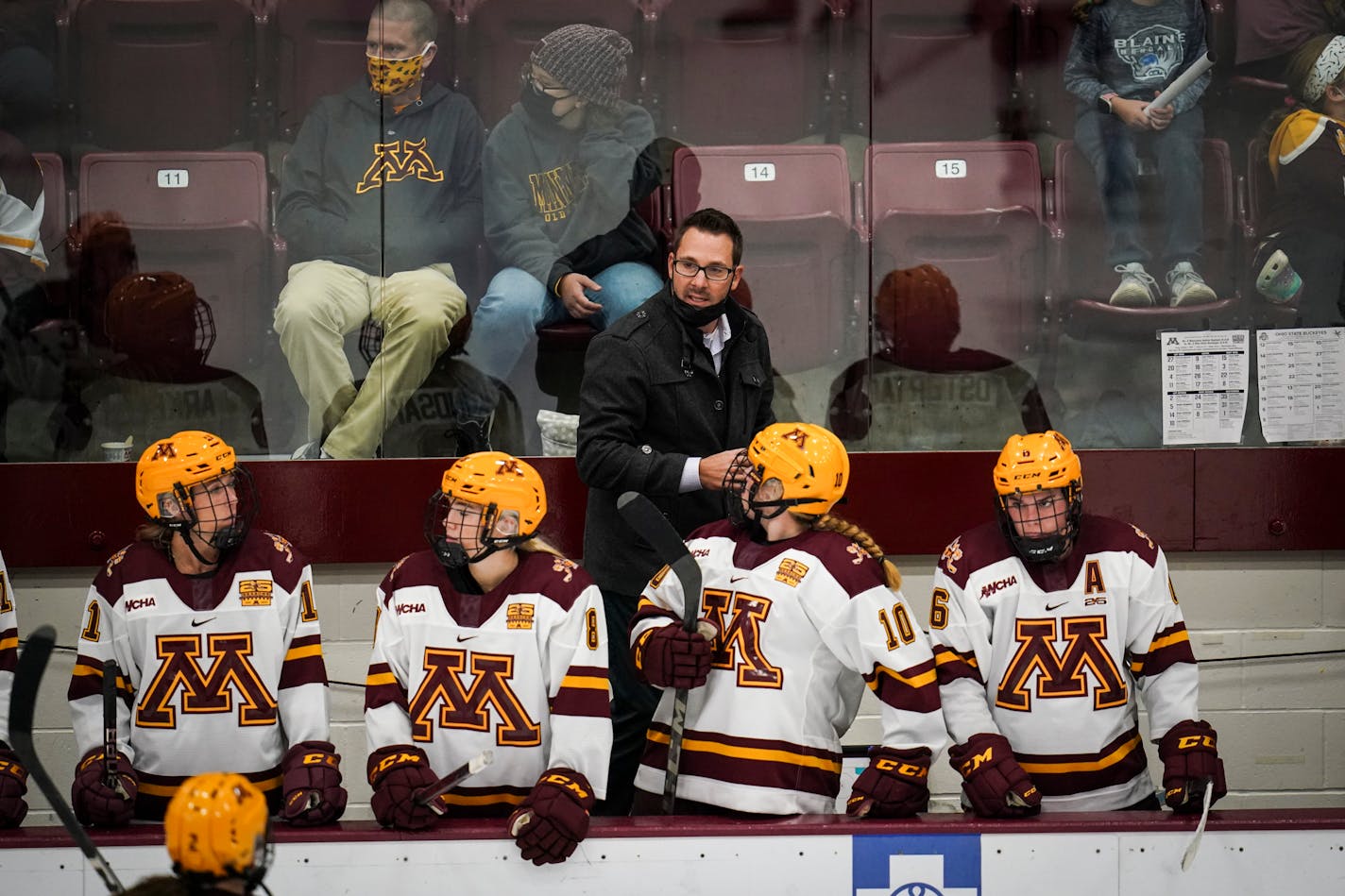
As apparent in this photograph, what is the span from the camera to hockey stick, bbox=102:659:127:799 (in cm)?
276

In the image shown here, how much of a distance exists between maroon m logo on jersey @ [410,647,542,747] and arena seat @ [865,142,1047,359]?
6.87 feet

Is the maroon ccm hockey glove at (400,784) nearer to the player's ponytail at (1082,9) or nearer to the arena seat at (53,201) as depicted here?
→ the arena seat at (53,201)

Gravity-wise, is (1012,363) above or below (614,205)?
below

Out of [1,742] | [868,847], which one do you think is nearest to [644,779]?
[868,847]

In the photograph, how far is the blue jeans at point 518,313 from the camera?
4.29m

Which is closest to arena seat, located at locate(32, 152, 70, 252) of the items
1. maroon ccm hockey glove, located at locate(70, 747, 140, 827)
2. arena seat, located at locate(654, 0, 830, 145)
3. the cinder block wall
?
the cinder block wall

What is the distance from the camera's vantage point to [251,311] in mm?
4309

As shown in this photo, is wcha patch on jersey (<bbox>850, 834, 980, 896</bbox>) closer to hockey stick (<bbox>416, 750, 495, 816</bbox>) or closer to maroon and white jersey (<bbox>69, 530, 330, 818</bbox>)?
hockey stick (<bbox>416, 750, 495, 816</bbox>)

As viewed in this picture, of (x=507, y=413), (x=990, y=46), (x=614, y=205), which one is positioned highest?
(x=990, y=46)

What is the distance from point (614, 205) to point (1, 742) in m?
2.22

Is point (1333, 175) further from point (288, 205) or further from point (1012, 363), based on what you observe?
point (288, 205)

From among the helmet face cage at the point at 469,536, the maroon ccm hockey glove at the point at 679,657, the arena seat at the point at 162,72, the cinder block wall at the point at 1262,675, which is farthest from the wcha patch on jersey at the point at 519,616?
the arena seat at the point at 162,72

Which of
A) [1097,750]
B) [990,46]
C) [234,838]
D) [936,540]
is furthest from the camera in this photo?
[990,46]

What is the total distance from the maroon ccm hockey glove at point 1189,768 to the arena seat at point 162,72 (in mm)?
3018
